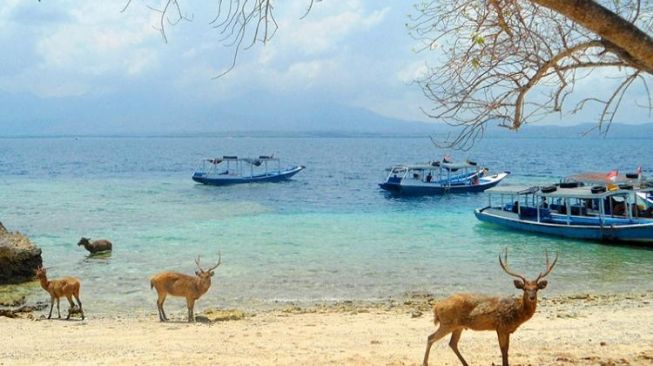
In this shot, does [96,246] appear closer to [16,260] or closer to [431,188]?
[16,260]

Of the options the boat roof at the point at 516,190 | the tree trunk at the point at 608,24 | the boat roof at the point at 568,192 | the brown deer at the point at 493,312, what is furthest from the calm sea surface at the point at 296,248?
the tree trunk at the point at 608,24

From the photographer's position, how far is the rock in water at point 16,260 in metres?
17.3

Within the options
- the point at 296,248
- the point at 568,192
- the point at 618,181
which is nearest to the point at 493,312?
the point at 296,248

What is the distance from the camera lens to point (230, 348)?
390 inches

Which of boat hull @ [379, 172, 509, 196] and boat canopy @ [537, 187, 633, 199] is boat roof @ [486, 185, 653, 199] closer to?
boat canopy @ [537, 187, 633, 199]

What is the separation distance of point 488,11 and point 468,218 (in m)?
27.9

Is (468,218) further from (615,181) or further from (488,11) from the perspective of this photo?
(488,11)

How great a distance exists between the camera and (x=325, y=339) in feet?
35.8

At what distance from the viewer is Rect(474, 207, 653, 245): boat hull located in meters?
24.2

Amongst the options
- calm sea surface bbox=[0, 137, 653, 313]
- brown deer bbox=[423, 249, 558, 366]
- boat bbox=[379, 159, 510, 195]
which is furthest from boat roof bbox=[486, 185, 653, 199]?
brown deer bbox=[423, 249, 558, 366]

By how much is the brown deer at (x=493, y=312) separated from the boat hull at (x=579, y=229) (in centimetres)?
1902

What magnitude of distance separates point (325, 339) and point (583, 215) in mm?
20021

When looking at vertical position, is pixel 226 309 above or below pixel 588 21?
below

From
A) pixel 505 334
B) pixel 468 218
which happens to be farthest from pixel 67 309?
pixel 468 218
